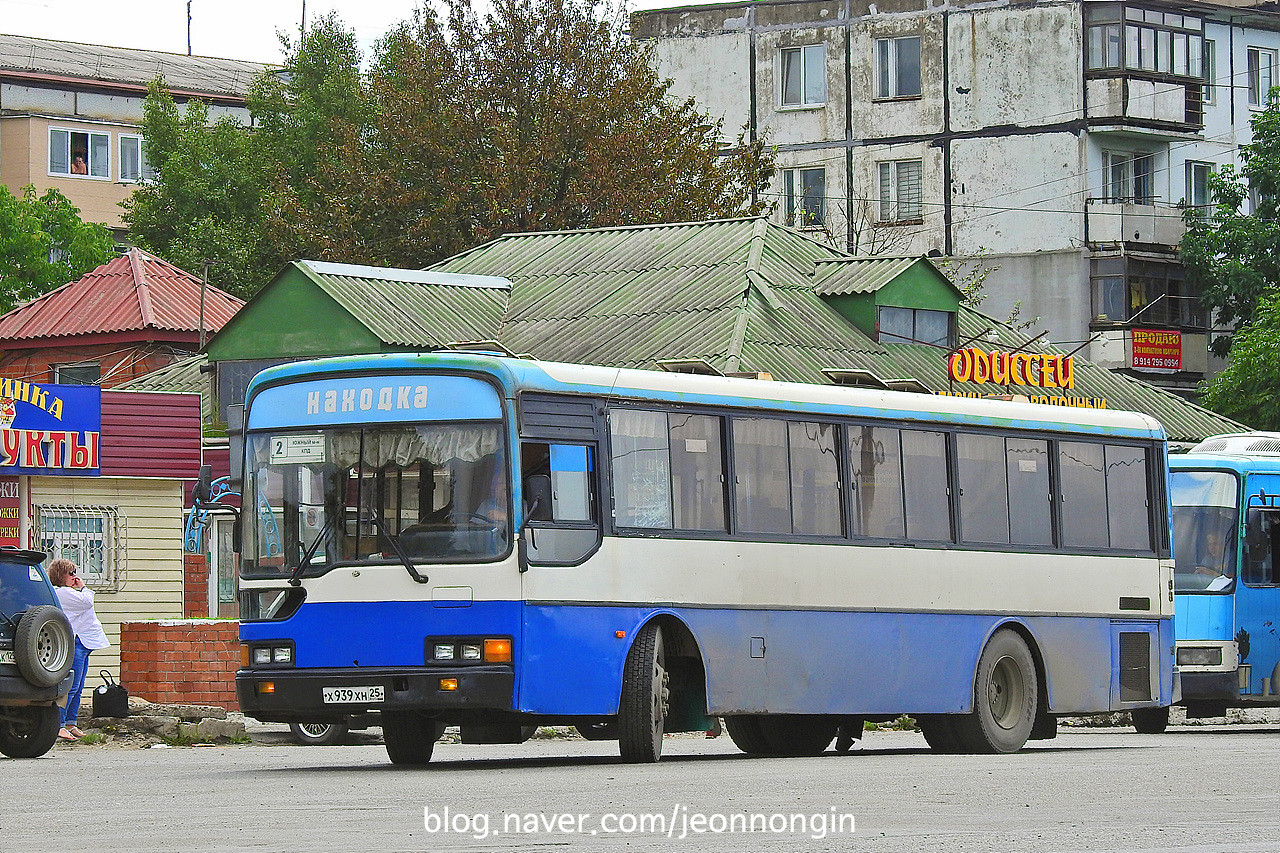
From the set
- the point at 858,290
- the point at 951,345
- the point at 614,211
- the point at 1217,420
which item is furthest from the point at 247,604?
the point at 614,211

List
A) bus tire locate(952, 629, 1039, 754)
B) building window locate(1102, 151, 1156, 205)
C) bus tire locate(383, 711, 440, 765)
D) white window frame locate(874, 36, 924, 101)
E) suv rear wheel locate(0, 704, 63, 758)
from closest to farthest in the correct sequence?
bus tire locate(383, 711, 440, 765), bus tire locate(952, 629, 1039, 754), suv rear wheel locate(0, 704, 63, 758), building window locate(1102, 151, 1156, 205), white window frame locate(874, 36, 924, 101)

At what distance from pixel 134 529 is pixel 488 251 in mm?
15715

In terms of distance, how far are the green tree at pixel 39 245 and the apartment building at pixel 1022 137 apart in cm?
1565

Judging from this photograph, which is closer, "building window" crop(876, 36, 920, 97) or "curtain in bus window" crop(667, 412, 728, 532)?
"curtain in bus window" crop(667, 412, 728, 532)

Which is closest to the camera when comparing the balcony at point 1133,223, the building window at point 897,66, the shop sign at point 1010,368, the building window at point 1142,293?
the shop sign at point 1010,368

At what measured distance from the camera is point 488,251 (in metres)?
43.8

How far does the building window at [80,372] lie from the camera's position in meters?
51.7

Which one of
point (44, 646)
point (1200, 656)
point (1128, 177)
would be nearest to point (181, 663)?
point (44, 646)

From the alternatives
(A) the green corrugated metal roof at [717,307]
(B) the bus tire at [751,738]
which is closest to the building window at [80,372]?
(A) the green corrugated metal roof at [717,307]

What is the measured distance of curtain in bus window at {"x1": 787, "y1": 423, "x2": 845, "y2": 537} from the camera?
17.9m

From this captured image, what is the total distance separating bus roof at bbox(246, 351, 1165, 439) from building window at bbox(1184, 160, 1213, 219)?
44.1 metres

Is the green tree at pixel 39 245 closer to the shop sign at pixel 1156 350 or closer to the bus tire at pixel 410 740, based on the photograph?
the shop sign at pixel 1156 350

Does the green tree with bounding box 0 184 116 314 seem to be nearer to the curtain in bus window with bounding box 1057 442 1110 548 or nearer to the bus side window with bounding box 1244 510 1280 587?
the bus side window with bounding box 1244 510 1280 587

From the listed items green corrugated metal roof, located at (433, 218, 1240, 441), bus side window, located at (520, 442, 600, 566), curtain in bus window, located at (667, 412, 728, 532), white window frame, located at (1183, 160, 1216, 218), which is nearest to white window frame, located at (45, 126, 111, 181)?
white window frame, located at (1183, 160, 1216, 218)
